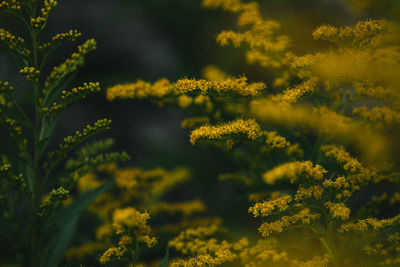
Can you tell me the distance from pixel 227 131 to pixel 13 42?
31.4 inches

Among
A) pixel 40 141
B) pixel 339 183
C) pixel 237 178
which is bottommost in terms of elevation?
pixel 339 183

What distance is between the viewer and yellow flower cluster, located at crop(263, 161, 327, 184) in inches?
44.6

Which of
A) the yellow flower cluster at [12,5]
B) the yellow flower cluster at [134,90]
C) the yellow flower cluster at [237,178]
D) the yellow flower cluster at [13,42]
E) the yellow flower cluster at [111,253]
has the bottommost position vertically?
the yellow flower cluster at [111,253]

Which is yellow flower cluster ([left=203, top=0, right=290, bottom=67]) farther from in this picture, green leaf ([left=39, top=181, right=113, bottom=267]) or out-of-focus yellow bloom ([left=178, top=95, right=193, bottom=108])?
green leaf ([left=39, top=181, right=113, bottom=267])

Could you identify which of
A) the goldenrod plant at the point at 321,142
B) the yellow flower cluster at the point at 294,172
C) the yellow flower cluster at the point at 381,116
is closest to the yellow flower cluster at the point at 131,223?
the goldenrod plant at the point at 321,142

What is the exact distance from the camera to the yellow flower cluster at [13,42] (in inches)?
53.3

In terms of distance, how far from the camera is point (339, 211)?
129cm

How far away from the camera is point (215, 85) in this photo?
4.60 feet

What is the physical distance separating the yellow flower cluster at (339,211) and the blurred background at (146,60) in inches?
79.3

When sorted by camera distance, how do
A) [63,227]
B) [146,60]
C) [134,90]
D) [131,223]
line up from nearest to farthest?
[131,223] → [63,227] → [134,90] → [146,60]

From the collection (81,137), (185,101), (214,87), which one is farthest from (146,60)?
(214,87)

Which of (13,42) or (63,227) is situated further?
(63,227)

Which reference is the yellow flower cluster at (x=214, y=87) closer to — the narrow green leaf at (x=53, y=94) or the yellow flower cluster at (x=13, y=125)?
the narrow green leaf at (x=53, y=94)

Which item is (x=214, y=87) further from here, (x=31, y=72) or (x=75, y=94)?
(x=31, y=72)
